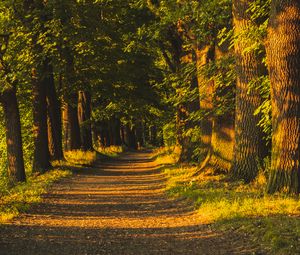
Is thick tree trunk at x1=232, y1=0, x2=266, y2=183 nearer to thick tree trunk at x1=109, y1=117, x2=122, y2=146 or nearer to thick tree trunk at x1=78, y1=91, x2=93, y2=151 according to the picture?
thick tree trunk at x1=78, y1=91, x2=93, y2=151

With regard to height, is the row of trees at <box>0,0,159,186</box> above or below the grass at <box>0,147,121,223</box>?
above

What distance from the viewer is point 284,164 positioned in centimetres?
1052

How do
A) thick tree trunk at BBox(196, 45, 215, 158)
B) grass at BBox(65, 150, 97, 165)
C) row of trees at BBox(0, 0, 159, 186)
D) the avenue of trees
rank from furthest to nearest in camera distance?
1. grass at BBox(65, 150, 97, 165)
2. row of trees at BBox(0, 0, 159, 186)
3. thick tree trunk at BBox(196, 45, 215, 158)
4. the avenue of trees

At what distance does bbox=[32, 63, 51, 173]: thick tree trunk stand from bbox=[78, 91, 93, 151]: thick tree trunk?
10.3m

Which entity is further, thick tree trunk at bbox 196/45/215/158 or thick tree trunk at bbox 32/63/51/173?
thick tree trunk at bbox 32/63/51/173

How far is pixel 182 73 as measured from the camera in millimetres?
19578

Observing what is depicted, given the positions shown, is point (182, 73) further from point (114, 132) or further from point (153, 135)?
point (153, 135)

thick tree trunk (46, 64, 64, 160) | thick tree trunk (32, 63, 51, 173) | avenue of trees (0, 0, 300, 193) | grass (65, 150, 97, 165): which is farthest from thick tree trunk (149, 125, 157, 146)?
thick tree trunk (32, 63, 51, 173)

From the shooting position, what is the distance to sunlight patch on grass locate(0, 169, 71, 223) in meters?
11.3

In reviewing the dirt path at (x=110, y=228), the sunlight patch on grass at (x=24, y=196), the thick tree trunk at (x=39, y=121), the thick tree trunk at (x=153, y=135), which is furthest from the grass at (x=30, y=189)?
the thick tree trunk at (x=153, y=135)

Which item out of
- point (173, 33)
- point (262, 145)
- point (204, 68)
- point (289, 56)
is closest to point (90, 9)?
point (173, 33)

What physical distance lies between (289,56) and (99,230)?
5208 millimetres

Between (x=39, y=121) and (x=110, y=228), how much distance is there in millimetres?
11803

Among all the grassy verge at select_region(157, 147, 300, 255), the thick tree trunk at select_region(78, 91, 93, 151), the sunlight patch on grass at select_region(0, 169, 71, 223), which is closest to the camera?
the grassy verge at select_region(157, 147, 300, 255)
